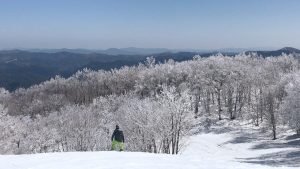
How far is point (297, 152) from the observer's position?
6462cm

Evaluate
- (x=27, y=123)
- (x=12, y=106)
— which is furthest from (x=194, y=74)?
(x=12, y=106)

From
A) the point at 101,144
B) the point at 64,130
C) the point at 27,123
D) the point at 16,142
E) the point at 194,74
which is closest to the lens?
the point at 101,144

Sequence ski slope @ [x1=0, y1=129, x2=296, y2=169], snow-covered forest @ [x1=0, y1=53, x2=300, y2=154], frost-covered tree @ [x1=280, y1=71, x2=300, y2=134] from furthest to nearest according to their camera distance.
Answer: frost-covered tree @ [x1=280, y1=71, x2=300, y2=134]
snow-covered forest @ [x1=0, y1=53, x2=300, y2=154]
ski slope @ [x1=0, y1=129, x2=296, y2=169]

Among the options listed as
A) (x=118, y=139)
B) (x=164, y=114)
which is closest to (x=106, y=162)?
(x=118, y=139)

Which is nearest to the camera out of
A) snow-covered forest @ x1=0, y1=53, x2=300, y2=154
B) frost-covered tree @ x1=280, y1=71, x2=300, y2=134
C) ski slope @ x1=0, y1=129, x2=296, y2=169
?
ski slope @ x1=0, y1=129, x2=296, y2=169

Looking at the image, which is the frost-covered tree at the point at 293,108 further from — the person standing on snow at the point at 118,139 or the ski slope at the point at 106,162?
the ski slope at the point at 106,162

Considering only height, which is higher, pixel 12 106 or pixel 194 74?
pixel 194 74

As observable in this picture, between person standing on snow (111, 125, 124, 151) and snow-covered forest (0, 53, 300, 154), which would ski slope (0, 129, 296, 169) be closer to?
person standing on snow (111, 125, 124, 151)

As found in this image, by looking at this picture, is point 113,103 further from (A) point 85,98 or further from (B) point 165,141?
(B) point 165,141

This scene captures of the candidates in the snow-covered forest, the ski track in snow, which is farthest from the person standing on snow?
the snow-covered forest

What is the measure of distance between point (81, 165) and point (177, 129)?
35.6 m

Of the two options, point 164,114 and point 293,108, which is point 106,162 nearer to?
point 164,114

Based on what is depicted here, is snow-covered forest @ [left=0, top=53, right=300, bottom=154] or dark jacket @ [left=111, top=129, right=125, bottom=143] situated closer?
dark jacket @ [left=111, top=129, right=125, bottom=143]

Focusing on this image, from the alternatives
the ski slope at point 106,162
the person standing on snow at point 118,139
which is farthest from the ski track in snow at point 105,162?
the person standing on snow at point 118,139
